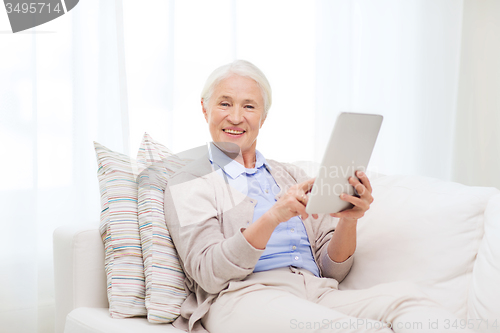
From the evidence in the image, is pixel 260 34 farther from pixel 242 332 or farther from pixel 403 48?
pixel 242 332

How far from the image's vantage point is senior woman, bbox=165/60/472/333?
1.07 m

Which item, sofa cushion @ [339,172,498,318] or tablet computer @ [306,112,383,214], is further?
sofa cushion @ [339,172,498,318]

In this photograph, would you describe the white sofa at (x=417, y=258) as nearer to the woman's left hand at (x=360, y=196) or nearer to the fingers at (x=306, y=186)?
the woman's left hand at (x=360, y=196)

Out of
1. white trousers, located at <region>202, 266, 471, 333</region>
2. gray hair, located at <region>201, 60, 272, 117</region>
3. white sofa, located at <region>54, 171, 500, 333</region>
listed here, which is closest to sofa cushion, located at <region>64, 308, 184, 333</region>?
white sofa, located at <region>54, 171, 500, 333</region>

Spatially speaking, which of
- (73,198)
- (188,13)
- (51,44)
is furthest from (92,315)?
(188,13)

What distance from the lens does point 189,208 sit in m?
1.25

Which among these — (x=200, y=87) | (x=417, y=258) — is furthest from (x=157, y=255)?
(x=200, y=87)

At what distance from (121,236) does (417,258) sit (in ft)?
2.94

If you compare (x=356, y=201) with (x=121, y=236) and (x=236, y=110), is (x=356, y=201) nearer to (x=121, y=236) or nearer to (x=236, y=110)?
(x=236, y=110)

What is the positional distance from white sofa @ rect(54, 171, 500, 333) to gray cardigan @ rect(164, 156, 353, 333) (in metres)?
0.09

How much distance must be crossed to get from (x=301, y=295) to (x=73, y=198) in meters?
1.10

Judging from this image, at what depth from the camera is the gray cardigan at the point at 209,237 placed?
3.72 feet

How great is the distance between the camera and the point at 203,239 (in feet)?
3.96

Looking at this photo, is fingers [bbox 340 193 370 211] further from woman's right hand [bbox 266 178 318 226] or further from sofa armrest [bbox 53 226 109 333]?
sofa armrest [bbox 53 226 109 333]
